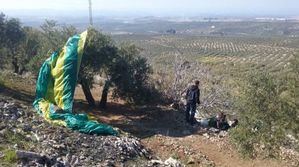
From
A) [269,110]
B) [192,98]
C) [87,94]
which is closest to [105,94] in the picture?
[87,94]

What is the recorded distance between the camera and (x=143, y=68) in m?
22.9

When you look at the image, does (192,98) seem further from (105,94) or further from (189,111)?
(105,94)

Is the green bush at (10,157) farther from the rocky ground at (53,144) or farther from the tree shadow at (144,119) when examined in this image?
the tree shadow at (144,119)

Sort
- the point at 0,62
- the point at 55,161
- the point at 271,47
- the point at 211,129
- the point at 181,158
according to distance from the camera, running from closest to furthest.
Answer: the point at 55,161 → the point at 181,158 → the point at 211,129 → the point at 0,62 → the point at 271,47

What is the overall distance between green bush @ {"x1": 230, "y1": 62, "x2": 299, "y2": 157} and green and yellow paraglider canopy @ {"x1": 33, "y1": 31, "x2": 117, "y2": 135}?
5.12m

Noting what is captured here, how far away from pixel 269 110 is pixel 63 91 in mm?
7853

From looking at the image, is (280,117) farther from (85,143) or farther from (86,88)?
(86,88)

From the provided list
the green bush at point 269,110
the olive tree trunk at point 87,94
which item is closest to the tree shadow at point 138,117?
the olive tree trunk at point 87,94

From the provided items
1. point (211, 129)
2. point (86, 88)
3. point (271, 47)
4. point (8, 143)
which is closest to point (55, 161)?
point (8, 143)

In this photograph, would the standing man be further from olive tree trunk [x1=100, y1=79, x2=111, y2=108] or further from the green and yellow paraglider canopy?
the green and yellow paraglider canopy

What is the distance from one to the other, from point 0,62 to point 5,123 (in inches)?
679

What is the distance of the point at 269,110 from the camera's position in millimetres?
13766

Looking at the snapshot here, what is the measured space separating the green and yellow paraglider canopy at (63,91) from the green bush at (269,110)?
16.8 feet

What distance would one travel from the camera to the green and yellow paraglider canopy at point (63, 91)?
16297mm
